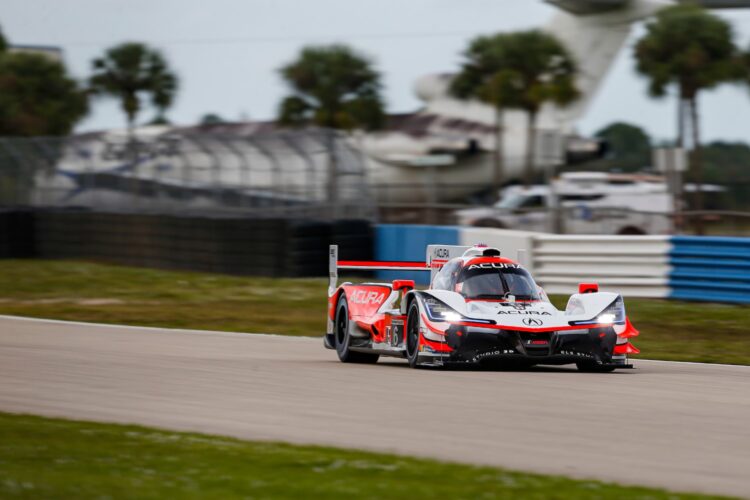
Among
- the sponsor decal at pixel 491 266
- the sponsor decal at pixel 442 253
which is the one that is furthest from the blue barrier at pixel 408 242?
the sponsor decal at pixel 491 266

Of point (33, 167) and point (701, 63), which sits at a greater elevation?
point (701, 63)

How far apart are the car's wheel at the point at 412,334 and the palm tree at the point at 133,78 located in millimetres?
53687

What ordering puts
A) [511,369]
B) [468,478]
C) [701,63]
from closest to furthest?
[468,478], [511,369], [701,63]

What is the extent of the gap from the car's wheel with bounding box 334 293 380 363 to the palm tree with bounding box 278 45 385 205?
47331mm

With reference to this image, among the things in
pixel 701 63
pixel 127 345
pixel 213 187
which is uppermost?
A: pixel 701 63

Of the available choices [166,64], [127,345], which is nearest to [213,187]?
[127,345]

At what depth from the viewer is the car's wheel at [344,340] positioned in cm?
1295

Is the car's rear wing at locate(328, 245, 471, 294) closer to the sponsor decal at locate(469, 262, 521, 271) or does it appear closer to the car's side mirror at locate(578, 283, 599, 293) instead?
the sponsor decal at locate(469, 262, 521, 271)

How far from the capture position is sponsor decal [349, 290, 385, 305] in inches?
503

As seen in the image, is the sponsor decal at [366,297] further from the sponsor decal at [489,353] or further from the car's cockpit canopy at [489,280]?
the sponsor decal at [489,353]

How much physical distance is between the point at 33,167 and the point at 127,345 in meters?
17.8

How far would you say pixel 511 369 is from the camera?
1174 cm

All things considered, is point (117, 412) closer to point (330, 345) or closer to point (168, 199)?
point (330, 345)

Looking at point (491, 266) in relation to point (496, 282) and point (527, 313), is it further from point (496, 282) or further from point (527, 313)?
point (527, 313)
